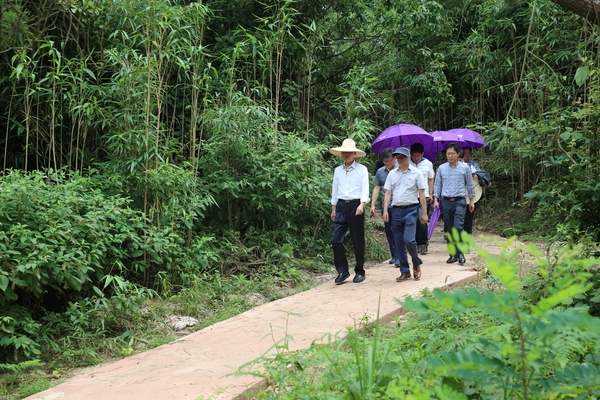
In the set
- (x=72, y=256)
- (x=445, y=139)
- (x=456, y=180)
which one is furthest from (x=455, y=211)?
(x=72, y=256)

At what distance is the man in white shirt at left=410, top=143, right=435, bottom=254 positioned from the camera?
8516mm

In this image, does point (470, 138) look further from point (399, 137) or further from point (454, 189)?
point (454, 189)

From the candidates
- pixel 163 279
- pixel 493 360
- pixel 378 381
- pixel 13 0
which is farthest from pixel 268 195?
pixel 493 360

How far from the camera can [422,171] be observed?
8430 mm

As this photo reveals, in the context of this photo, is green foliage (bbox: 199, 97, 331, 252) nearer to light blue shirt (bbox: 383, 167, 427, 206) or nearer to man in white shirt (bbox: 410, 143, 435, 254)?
man in white shirt (bbox: 410, 143, 435, 254)

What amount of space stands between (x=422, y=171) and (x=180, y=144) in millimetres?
3073

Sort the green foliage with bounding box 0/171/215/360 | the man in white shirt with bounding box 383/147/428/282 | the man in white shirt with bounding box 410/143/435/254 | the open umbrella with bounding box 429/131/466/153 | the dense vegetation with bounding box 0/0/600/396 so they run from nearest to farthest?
the green foliage with bounding box 0/171/215/360
the dense vegetation with bounding box 0/0/600/396
the man in white shirt with bounding box 383/147/428/282
the man in white shirt with bounding box 410/143/435/254
the open umbrella with bounding box 429/131/466/153

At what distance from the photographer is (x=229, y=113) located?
25.8 feet

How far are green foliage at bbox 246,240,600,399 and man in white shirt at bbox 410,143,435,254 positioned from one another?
4384mm

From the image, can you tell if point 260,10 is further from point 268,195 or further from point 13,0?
point 13,0

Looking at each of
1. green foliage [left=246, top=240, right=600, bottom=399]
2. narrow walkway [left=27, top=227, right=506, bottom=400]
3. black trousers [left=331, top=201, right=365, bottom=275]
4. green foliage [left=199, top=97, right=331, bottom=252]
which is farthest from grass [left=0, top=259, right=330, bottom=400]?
green foliage [left=246, top=240, right=600, bottom=399]

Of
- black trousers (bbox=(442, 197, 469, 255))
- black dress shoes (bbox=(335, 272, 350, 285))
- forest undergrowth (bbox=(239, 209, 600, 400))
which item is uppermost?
black trousers (bbox=(442, 197, 469, 255))

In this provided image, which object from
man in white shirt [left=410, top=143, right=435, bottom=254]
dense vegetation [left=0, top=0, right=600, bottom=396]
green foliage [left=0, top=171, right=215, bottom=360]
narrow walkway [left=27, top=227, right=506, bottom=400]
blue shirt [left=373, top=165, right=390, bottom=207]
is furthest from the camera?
man in white shirt [left=410, top=143, right=435, bottom=254]

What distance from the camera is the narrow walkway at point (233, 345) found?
402 centimetres
